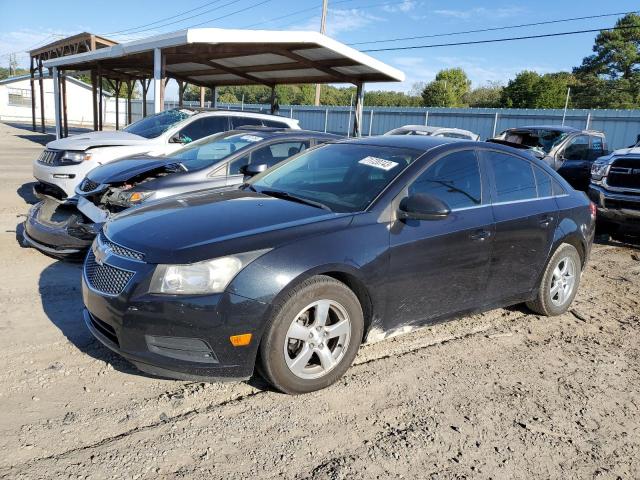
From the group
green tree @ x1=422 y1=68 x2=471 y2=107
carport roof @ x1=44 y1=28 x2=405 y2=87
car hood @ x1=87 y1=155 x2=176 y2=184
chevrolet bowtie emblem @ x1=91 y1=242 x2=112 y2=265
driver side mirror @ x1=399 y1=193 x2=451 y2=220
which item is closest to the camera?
chevrolet bowtie emblem @ x1=91 y1=242 x2=112 y2=265

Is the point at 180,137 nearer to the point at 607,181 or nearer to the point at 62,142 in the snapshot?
the point at 62,142

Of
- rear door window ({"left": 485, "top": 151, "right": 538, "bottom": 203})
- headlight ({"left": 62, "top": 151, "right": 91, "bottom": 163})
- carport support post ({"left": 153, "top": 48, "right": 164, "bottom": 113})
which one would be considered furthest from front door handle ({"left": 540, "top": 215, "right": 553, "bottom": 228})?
carport support post ({"left": 153, "top": 48, "right": 164, "bottom": 113})

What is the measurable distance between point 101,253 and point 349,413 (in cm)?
188

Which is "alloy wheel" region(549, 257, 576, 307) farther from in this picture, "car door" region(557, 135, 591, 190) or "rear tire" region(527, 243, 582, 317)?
"car door" region(557, 135, 591, 190)

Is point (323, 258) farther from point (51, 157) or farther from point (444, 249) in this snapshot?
point (51, 157)

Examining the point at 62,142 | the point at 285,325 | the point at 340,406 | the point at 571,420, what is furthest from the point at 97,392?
the point at 62,142

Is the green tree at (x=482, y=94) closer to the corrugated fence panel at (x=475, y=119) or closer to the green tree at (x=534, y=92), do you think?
the green tree at (x=534, y=92)

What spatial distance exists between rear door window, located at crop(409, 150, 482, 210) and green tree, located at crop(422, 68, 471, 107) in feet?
171

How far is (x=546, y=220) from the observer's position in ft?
15.6

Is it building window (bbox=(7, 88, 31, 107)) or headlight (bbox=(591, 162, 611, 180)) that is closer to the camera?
headlight (bbox=(591, 162, 611, 180))

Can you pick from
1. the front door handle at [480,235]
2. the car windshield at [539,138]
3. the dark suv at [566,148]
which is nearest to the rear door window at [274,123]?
the dark suv at [566,148]

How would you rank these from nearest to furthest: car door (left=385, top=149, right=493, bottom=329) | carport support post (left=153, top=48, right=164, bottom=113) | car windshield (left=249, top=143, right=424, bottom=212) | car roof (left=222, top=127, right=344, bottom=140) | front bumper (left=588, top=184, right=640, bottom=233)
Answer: car door (left=385, top=149, right=493, bottom=329) → car windshield (left=249, top=143, right=424, bottom=212) → car roof (left=222, top=127, right=344, bottom=140) → front bumper (left=588, top=184, right=640, bottom=233) → carport support post (left=153, top=48, right=164, bottom=113)

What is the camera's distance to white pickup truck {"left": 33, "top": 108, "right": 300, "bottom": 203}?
811 cm

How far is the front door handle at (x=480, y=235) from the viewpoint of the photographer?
4.07 metres
